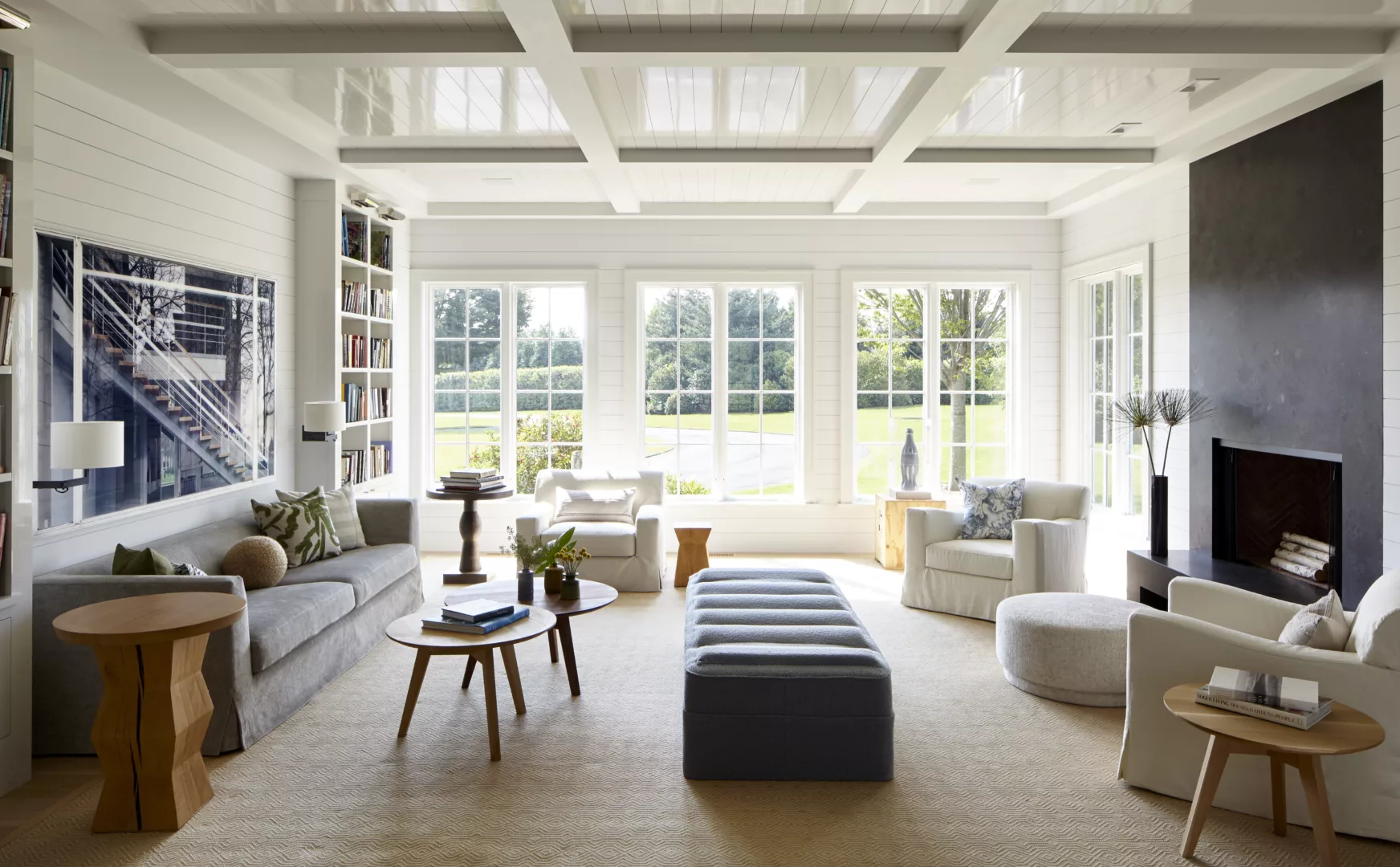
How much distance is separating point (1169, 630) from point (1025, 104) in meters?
2.83

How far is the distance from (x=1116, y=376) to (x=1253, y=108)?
2460 millimetres

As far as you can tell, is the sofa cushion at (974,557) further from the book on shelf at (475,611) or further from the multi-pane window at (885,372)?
the book on shelf at (475,611)

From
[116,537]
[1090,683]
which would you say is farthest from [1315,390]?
[116,537]

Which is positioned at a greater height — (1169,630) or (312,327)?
(312,327)

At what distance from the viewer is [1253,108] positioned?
464 cm

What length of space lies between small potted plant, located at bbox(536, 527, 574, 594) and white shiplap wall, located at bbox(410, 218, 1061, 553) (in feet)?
10.9

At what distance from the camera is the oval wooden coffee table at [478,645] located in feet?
11.7

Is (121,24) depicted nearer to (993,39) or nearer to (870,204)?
(993,39)

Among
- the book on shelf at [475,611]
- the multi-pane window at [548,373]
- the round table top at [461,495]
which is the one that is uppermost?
the multi-pane window at [548,373]

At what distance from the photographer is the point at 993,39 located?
3619 mm

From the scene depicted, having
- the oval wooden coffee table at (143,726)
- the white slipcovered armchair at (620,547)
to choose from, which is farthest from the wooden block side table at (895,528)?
the oval wooden coffee table at (143,726)

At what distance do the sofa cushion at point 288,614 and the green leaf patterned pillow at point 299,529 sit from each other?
1.64ft

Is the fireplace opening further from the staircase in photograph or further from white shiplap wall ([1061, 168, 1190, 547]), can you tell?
the staircase in photograph

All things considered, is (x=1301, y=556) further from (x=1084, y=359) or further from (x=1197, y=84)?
(x=1084, y=359)
